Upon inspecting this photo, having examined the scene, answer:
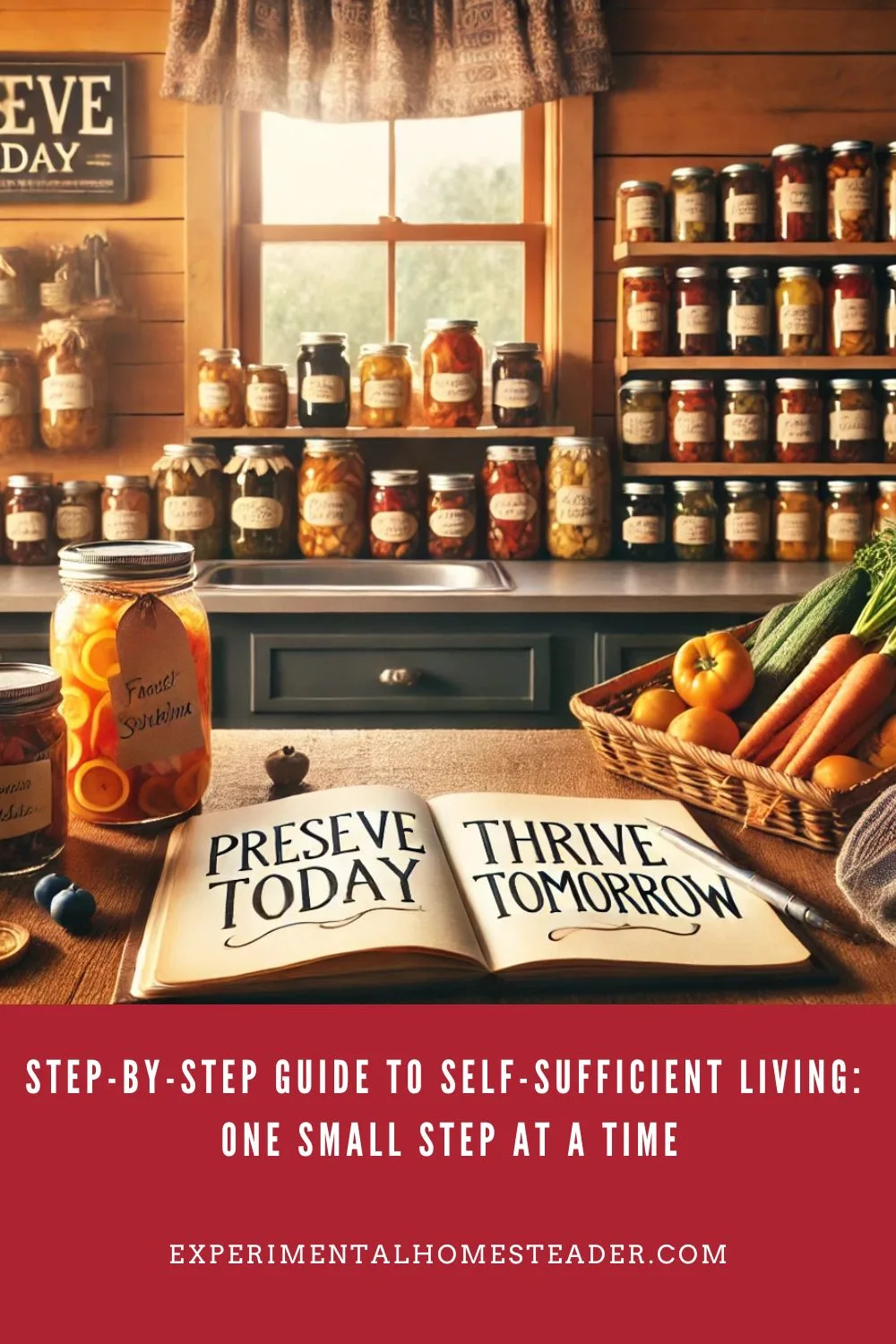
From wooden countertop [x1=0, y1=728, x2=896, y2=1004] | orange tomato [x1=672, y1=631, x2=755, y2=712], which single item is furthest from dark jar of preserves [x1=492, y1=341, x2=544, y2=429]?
orange tomato [x1=672, y1=631, x2=755, y2=712]

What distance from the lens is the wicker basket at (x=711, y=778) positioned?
98cm

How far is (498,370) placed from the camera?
111 inches

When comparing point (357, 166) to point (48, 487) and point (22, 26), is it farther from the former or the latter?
point (48, 487)

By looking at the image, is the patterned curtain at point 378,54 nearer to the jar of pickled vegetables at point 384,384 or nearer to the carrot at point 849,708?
the jar of pickled vegetables at point 384,384

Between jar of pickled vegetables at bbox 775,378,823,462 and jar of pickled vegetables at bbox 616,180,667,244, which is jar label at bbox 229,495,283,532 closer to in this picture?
jar of pickled vegetables at bbox 616,180,667,244

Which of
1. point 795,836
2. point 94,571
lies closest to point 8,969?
point 94,571

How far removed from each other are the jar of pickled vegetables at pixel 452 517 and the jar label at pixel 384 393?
17 centimetres

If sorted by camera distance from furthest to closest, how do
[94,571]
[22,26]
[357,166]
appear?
[357,166], [22,26], [94,571]

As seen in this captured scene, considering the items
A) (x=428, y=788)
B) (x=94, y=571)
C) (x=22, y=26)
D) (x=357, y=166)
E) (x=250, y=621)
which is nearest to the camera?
(x=94, y=571)

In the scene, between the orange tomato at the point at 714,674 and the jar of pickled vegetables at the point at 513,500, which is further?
the jar of pickled vegetables at the point at 513,500

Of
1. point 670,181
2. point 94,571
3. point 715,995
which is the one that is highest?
point 670,181

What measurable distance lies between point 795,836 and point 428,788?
31 cm

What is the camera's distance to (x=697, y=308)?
110 inches

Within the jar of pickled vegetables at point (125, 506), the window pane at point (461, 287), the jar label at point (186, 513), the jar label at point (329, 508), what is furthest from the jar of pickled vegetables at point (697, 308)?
the jar of pickled vegetables at point (125, 506)
